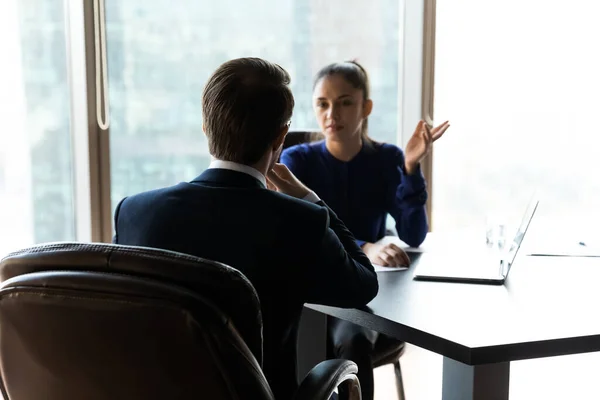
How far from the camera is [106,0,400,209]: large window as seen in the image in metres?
3.34

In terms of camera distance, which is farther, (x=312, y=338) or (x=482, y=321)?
(x=312, y=338)

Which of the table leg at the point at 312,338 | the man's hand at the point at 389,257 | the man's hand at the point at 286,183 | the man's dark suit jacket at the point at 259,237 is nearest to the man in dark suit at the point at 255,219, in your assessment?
the man's dark suit jacket at the point at 259,237

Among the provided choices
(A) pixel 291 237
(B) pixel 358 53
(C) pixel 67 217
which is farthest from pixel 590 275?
(C) pixel 67 217

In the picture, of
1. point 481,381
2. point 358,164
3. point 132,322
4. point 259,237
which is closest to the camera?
point 132,322

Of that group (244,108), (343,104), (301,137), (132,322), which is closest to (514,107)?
(301,137)

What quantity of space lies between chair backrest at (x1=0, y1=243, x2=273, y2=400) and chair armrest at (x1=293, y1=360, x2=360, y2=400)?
23 centimetres

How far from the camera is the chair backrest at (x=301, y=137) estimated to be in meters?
2.53

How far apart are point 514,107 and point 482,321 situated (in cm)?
260

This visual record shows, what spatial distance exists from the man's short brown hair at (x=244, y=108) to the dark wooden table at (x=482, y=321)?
0.40 metres

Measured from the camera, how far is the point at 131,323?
917 mm

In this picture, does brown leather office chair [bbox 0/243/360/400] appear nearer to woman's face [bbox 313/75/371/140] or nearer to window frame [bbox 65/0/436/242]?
woman's face [bbox 313/75/371/140]

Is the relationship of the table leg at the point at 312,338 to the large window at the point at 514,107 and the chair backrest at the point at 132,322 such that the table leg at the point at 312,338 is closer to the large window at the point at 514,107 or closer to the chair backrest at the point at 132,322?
the chair backrest at the point at 132,322

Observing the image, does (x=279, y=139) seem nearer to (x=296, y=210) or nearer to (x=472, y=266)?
(x=296, y=210)

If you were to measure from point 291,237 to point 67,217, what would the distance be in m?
2.38
